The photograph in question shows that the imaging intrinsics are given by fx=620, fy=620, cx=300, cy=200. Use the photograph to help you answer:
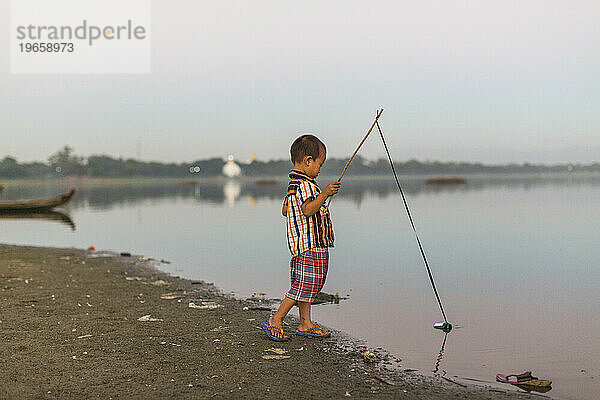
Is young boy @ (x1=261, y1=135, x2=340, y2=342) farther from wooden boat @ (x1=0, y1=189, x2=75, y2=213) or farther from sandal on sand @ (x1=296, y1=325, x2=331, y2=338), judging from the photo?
wooden boat @ (x1=0, y1=189, x2=75, y2=213)

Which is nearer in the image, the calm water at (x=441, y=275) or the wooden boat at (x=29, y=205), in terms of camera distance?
the calm water at (x=441, y=275)

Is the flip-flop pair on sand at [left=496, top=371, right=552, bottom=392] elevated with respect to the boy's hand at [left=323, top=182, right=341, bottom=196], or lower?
lower

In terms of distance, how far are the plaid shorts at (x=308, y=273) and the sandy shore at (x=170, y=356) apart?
478 mm

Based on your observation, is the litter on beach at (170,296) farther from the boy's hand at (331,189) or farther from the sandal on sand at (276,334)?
the boy's hand at (331,189)

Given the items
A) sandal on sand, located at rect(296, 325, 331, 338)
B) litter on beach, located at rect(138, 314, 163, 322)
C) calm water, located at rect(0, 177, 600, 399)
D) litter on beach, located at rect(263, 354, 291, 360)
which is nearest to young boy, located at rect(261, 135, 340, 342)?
sandal on sand, located at rect(296, 325, 331, 338)

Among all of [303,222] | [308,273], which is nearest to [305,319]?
[308,273]

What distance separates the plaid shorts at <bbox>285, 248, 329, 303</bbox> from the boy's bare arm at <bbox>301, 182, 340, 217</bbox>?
401 millimetres

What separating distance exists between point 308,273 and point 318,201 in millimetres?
749

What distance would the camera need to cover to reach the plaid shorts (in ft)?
19.2

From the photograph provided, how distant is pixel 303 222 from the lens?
5844 millimetres

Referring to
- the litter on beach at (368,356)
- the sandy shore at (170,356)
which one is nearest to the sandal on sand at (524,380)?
the sandy shore at (170,356)

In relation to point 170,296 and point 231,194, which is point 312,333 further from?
point 231,194

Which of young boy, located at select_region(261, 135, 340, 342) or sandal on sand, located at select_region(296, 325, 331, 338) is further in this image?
sandal on sand, located at select_region(296, 325, 331, 338)

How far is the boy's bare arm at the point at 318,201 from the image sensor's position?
5.47m
